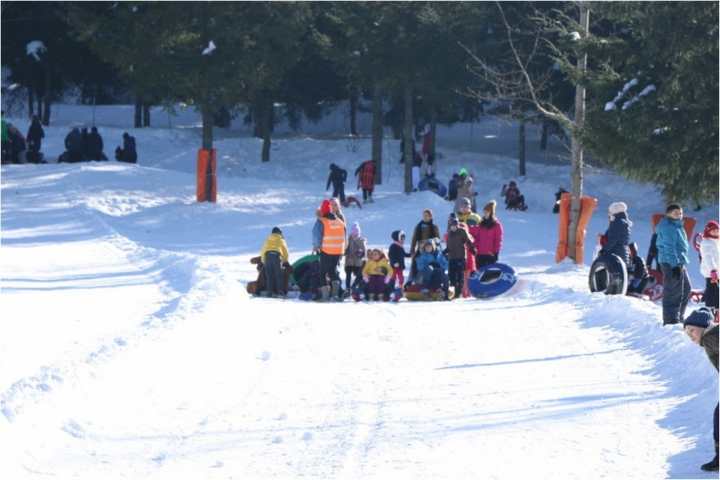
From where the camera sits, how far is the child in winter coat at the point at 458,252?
1973cm

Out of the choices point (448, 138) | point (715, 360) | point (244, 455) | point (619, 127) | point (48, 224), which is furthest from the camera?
point (448, 138)

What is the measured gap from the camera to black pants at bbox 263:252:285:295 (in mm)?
19781

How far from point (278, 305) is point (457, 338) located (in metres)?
3.69

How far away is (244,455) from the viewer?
8445 mm

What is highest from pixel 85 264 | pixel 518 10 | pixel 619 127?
pixel 518 10

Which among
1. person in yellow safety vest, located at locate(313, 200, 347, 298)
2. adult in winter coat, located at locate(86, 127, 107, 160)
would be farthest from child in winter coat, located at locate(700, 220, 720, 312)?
adult in winter coat, located at locate(86, 127, 107, 160)

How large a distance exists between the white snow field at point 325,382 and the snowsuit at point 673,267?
1.33ft

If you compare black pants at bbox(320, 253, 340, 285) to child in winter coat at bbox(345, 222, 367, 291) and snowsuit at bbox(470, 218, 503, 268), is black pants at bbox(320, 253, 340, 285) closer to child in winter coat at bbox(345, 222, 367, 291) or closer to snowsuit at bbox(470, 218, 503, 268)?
child in winter coat at bbox(345, 222, 367, 291)

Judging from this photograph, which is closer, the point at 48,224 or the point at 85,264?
the point at 85,264

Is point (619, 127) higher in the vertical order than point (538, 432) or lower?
higher

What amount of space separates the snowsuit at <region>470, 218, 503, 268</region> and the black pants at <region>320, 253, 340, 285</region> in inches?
96.1

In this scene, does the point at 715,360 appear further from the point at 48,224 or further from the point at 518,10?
the point at 518,10

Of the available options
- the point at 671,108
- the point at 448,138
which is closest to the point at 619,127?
the point at 671,108

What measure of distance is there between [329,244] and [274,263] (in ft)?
3.13
